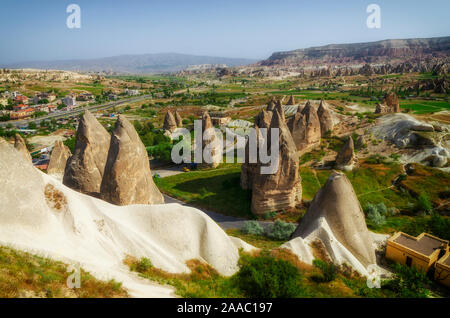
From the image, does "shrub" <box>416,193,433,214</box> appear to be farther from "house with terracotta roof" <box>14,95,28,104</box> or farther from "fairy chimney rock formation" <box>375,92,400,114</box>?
"house with terracotta roof" <box>14,95,28,104</box>

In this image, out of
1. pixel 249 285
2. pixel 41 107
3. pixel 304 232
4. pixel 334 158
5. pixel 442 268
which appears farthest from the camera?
pixel 41 107

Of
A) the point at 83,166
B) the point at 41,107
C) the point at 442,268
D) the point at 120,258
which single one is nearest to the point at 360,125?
the point at 442,268

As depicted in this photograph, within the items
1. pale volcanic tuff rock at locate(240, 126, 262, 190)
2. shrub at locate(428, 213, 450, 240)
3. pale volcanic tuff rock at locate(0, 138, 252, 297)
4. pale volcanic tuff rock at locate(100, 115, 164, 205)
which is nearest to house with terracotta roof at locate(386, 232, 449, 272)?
shrub at locate(428, 213, 450, 240)

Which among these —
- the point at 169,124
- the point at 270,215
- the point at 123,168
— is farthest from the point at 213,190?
the point at 169,124

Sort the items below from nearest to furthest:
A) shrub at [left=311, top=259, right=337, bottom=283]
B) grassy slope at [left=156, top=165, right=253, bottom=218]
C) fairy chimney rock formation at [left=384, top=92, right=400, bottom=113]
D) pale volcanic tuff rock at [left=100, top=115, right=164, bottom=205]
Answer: shrub at [left=311, top=259, right=337, bottom=283] → pale volcanic tuff rock at [left=100, top=115, right=164, bottom=205] → grassy slope at [left=156, top=165, right=253, bottom=218] → fairy chimney rock formation at [left=384, top=92, right=400, bottom=113]

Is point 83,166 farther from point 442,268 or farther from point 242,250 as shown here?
point 442,268
